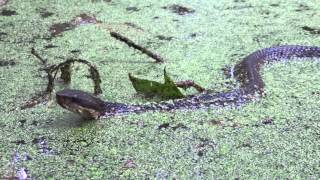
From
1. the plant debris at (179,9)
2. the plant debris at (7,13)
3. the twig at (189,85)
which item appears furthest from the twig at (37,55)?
the plant debris at (179,9)

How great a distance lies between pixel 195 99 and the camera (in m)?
1.77

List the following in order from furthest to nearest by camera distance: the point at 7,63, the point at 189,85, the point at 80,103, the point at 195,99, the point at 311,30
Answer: the point at 311,30
the point at 7,63
the point at 189,85
the point at 195,99
the point at 80,103

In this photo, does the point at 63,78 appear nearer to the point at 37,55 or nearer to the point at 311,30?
the point at 37,55

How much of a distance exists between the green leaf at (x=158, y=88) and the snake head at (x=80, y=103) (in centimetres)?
21

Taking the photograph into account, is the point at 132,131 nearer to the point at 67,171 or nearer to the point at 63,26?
the point at 67,171

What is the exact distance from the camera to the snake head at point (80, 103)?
164cm

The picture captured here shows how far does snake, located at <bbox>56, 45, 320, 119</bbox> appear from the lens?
65.0 inches

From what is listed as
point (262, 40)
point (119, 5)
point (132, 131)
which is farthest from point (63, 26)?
point (132, 131)

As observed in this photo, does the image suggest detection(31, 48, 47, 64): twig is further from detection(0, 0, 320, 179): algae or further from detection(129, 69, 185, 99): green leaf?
→ detection(129, 69, 185, 99): green leaf

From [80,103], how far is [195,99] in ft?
1.14

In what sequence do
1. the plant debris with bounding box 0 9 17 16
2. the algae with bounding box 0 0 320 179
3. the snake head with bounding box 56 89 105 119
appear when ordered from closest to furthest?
1. the algae with bounding box 0 0 320 179
2. the snake head with bounding box 56 89 105 119
3. the plant debris with bounding box 0 9 17 16

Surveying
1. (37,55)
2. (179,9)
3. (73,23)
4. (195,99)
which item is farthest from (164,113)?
(179,9)

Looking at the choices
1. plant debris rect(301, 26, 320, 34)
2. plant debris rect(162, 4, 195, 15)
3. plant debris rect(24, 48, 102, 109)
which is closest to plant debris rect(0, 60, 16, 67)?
plant debris rect(24, 48, 102, 109)

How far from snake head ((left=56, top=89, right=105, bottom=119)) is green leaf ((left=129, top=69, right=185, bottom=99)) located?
205 millimetres
